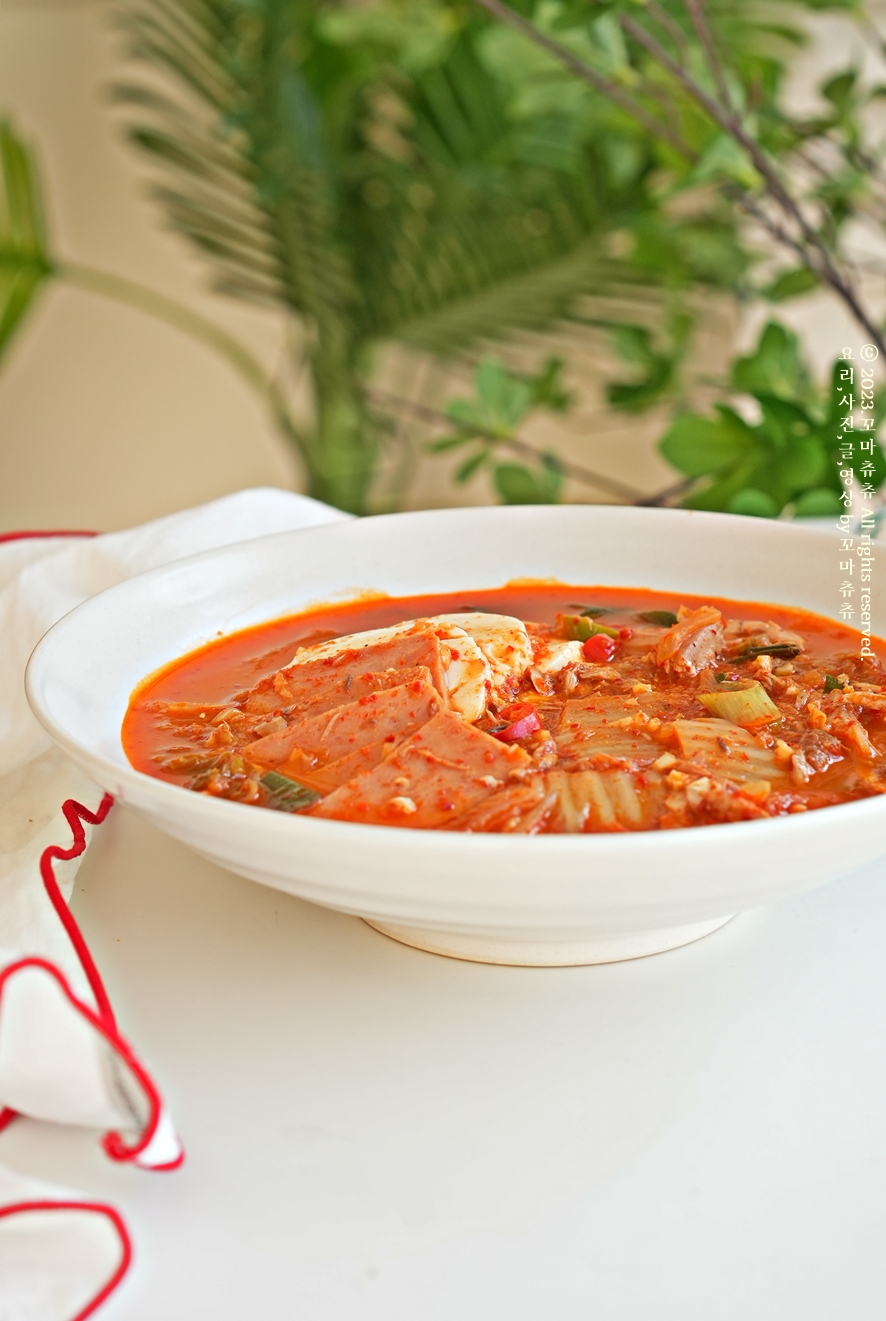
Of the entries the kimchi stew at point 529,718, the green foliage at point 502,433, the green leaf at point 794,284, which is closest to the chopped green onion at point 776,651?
the kimchi stew at point 529,718

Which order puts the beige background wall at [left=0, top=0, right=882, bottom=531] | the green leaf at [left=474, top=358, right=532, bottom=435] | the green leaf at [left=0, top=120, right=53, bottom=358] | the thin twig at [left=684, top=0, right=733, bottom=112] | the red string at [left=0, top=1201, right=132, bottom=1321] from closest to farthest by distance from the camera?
the red string at [left=0, top=1201, right=132, bottom=1321] < the thin twig at [left=684, top=0, right=733, bottom=112] < the green leaf at [left=474, top=358, right=532, bottom=435] < the green leaf at [left=0, top=120, right=53, bottom=358] < the beige background wall at [left=0, top=0, right=882, bottom=531]

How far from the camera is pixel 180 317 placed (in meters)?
5.27

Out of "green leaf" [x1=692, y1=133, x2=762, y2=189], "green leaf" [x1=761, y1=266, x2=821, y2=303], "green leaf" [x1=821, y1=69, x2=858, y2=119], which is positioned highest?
"green leaf" [x1=821, y1=69, x2=858, y2=119]

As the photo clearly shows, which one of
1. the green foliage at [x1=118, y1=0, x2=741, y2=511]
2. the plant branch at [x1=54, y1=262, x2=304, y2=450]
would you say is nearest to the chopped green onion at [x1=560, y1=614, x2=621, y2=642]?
the green foliage at [x1=118, y1=0, x2=741, y2=511]

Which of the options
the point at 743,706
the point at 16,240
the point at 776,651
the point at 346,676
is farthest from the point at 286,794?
the point at 16,240

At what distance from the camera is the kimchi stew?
1.15 meters

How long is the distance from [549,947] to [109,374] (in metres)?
5.43

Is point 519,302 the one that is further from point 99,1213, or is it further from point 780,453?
point 99,1213

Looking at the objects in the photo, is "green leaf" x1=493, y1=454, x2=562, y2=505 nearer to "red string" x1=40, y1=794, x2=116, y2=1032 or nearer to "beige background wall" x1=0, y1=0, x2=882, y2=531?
"red string" x1=40, y1=794, x2=116, y2=1032

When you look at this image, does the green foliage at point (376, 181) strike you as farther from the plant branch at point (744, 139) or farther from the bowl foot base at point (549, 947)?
the bowl foot base at point (549, 947)

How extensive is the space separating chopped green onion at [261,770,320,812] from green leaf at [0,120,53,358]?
2.94m

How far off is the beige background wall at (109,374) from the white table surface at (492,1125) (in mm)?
4377

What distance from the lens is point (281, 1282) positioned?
2.78ft

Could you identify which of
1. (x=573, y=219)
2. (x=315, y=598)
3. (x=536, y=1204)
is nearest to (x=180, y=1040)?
(x=536, y=1204)
